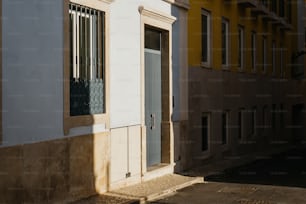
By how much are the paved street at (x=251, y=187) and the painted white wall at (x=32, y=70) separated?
266 centimetres

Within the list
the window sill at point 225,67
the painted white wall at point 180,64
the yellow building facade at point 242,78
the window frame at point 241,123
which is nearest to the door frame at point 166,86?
the painted white wall at point 180,64

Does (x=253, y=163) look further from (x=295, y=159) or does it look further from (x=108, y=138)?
(x=108, y=138)

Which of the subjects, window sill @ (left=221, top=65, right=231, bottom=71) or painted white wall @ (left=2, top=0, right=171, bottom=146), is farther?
window sill @ (left=221, top=65, right=231, bottom=71)

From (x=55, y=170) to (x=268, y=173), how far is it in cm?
729

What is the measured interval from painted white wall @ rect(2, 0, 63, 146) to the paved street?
8.73 feet

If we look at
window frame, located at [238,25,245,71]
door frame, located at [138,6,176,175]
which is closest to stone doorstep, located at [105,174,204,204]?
door frame, located at [138,6,176,175]

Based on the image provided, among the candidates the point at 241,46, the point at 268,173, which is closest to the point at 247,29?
the point at 241,46

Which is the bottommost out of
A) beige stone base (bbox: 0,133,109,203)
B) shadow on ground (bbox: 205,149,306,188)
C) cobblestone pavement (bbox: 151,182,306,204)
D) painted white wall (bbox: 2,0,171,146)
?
shadow on ground (bbox: 205,149,306,188)

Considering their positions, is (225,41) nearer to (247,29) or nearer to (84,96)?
(247,29)

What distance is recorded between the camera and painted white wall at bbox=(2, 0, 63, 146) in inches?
307

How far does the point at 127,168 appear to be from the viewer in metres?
11.1

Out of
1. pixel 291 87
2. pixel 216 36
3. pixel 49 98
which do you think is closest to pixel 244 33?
pixel 216 36

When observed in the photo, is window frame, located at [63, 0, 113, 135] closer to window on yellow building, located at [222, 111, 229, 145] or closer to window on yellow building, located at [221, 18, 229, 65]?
window on yellow building, located at [222, 111, 229, 145]

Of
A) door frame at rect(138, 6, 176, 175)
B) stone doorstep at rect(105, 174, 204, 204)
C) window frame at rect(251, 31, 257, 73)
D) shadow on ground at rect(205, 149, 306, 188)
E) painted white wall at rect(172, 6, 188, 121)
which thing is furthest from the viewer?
window frame at rect(251, 31, 257, 73)
